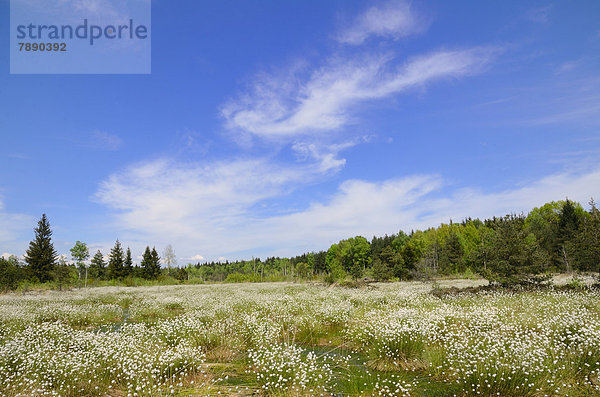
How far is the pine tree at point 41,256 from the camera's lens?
4844 centimetres

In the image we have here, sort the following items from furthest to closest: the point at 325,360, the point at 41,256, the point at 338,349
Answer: the point at 41,256 → the point at 338,349 → the point at 325,360

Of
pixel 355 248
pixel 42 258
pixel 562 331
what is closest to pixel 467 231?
pixel 355 248

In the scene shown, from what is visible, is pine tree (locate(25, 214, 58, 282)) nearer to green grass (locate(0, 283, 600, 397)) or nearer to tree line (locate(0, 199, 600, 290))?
tree line (locate(0, 199, 600, 290))

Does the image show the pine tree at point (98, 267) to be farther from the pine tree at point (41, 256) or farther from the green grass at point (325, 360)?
the green grass at point (325, 360)

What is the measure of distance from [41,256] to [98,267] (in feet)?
107

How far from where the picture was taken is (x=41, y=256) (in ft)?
161


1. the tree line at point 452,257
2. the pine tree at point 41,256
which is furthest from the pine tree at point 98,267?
the pine tree at point 41,256

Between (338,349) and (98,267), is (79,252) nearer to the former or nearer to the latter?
(98,267)

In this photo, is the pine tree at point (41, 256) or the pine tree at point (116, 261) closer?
the pine tree at point (41, 256)

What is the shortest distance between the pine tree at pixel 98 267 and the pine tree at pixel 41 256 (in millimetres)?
29184

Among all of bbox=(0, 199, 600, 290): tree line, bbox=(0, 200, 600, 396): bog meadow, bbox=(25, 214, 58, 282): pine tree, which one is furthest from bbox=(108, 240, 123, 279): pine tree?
bbox=(0, 200, 600, 396): bog meadow

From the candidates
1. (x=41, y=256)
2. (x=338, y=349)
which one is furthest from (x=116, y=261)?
(x=338, y=349)

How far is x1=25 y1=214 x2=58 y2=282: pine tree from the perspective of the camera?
48.4 metres

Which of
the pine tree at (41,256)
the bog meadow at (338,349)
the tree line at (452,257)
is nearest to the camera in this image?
the bog meadow at (338,349)
